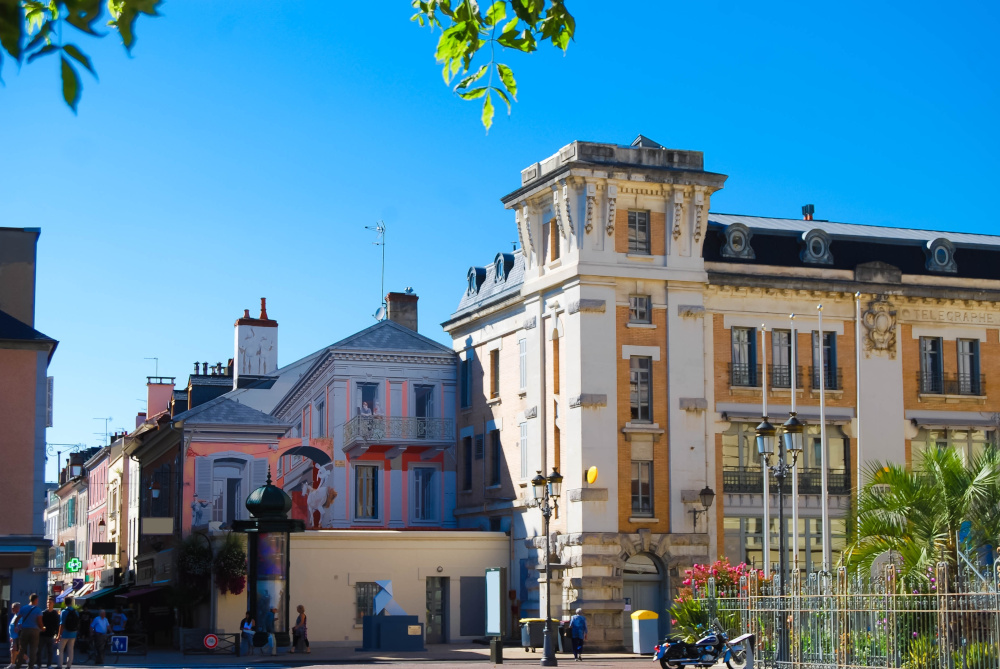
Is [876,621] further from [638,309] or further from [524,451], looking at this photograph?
[524,451]

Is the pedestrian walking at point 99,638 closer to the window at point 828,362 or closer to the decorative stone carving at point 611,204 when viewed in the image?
the decorative stone carving at point 611,204

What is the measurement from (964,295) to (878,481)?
24762mm

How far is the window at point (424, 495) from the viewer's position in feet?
161

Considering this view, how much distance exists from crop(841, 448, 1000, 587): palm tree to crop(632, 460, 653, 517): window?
19215 millimetres

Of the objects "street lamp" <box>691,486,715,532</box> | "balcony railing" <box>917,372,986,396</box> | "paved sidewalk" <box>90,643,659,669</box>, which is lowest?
"paved sidewalk" <box>90,643,659,669</box>

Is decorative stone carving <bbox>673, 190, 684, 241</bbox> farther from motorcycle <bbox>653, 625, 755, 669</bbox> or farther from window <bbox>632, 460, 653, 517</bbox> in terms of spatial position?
motorcycle <bbox>653, 625, 755, 669</bbox>

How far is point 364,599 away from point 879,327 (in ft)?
61.3

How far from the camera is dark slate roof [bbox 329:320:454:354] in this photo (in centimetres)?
4872

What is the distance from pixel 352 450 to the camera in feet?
156

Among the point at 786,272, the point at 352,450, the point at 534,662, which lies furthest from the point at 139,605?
the point at 786,272

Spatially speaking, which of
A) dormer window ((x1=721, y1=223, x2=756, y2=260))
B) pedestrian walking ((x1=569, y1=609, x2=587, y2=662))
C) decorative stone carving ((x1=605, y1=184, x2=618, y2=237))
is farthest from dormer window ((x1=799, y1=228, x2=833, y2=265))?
pedestrian walking ((x1=569, y1=609, x2=587, y2=662))

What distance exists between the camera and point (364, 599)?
42.8m

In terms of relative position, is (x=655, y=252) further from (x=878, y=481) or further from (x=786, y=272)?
(x=878, y=481)

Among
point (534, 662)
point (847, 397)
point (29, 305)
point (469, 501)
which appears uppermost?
point (29, 305)
